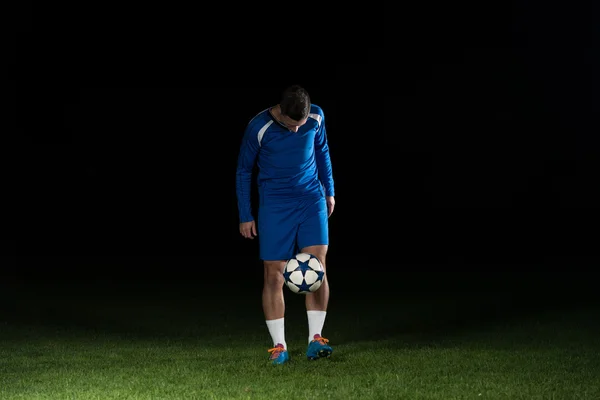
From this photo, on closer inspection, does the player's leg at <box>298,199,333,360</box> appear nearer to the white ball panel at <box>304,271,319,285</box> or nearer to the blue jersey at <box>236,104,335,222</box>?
the blue jersey at <box>236,104,335,222</box>

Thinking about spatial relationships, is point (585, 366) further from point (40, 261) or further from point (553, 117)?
point (553, 117)

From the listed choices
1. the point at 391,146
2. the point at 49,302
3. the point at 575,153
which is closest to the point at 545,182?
the point at 575,153

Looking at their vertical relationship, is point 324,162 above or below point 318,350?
above

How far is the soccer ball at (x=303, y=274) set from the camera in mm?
5992

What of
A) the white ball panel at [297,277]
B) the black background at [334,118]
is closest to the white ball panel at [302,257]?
the white ball panel at [297,277]

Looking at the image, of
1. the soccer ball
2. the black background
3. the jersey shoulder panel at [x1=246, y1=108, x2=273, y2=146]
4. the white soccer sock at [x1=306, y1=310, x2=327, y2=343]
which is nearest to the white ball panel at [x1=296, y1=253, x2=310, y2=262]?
the soccer ball

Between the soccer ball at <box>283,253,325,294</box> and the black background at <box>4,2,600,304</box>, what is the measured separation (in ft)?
41.2

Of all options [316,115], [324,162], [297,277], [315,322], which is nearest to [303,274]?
[297,277]

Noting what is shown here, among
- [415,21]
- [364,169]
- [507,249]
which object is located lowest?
[507,249]

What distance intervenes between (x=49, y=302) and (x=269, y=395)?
19.5 ft

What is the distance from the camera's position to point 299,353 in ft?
21.3

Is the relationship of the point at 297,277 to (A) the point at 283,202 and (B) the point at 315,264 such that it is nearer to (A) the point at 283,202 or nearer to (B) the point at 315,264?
(B) the point at 315,264

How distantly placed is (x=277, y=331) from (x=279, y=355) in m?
0.21

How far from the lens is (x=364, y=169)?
21938mm
